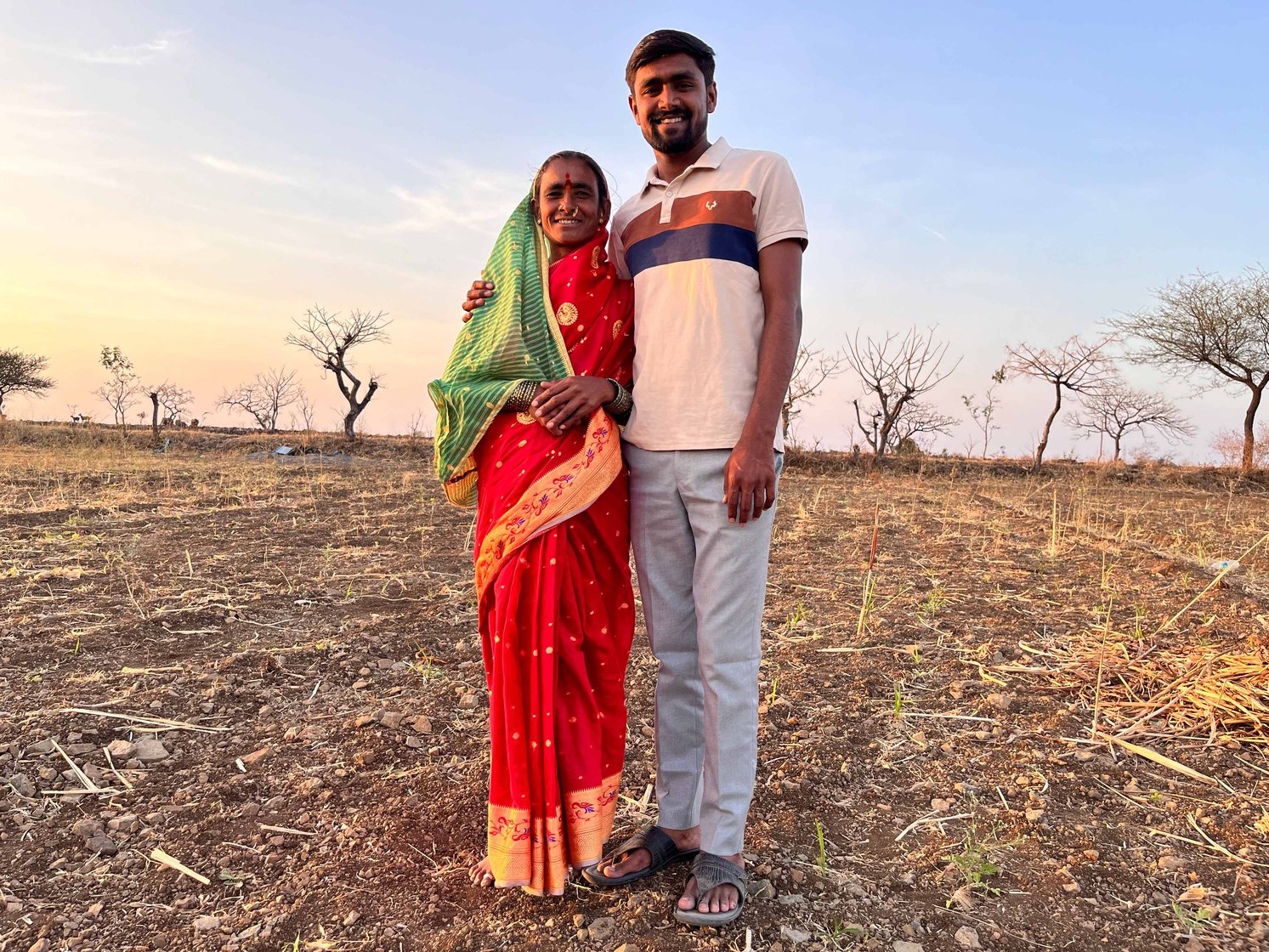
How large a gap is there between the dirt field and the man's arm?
96cm

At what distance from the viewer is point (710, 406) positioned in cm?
181

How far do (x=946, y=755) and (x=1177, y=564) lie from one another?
4.03 meters

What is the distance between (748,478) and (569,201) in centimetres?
84

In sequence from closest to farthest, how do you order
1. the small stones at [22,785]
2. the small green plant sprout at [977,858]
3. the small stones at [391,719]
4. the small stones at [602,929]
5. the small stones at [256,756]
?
the small stones at [602,929]
the small green plant sprout at [977,858]
the small stones at [22,785]
the small stones at [256,756]
the small stones at [391,719]

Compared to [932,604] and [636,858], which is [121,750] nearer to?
[636,858]

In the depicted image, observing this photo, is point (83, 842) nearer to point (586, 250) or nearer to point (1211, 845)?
point (586, 250)

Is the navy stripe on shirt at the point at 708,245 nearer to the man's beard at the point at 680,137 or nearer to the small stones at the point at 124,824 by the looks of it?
the man's beard at the point at 680,137

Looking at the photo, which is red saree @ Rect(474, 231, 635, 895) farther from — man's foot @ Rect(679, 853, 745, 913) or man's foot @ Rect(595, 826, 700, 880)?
man's foot @ Rect(679, 853, 745, 913)

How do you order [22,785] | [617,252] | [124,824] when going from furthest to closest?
[22,785]
[124,824]
[617,252]

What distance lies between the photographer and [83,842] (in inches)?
83.2

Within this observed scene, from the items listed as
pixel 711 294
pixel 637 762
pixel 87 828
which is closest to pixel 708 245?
pixel 711 294

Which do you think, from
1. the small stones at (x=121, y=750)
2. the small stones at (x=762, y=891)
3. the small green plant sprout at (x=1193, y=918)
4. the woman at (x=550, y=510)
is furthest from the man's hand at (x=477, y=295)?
the small green plant sprout at (x=1193, y=918)

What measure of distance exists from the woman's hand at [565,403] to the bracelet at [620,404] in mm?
61

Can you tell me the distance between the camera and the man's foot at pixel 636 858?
1924mm
